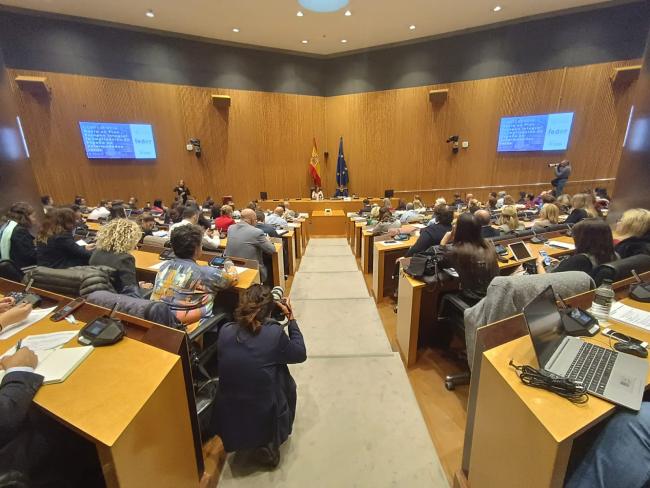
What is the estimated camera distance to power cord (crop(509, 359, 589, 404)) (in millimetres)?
1092

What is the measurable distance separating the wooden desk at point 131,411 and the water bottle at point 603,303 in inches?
84.1

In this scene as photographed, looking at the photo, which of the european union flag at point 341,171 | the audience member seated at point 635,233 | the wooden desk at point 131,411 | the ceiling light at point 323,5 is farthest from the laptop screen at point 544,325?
the european union flag at point 341,171

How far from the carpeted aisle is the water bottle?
4.03ft

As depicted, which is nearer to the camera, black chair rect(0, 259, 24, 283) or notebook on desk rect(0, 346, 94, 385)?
notebook on desk rect(0, 346, 94, 385)

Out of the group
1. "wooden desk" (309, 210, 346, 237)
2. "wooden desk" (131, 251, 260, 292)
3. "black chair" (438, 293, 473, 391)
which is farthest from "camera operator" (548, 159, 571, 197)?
"wooden desk" (131, 251, 260, 292)

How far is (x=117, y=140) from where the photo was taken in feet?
27.0

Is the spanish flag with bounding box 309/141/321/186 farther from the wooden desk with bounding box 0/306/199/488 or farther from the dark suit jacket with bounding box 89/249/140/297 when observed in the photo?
the wooden desk with bounding box 0/306/199/488

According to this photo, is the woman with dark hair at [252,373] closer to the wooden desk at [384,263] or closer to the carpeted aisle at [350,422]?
the carpeted aisle at [350,422]

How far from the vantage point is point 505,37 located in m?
8.38

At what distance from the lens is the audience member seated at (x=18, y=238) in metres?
2.86

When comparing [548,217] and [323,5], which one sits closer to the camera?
[548,217]

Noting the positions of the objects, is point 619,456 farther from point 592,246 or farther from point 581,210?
point 581,210

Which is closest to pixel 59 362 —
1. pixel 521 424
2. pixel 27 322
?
pixel 27 322

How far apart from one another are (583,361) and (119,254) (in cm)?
275
